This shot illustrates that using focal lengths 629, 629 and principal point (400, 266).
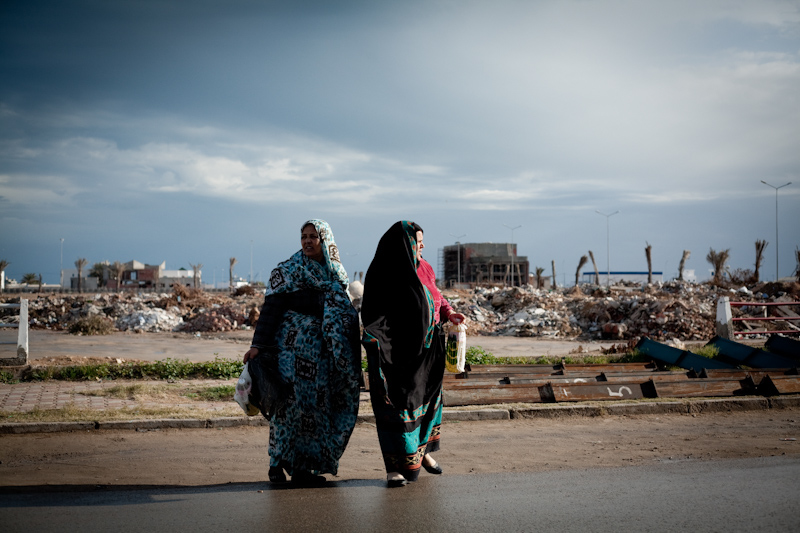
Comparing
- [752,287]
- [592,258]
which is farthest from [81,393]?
[592,258]

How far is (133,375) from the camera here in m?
A: 10.9

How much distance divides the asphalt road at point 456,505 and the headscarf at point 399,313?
866 millimetres

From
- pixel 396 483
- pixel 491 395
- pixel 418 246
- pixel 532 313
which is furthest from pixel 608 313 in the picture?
pixel 396 483

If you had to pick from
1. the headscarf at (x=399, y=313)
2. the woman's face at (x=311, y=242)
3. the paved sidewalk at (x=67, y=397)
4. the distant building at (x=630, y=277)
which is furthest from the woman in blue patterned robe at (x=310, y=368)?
the distant building at (x=630, y=277)

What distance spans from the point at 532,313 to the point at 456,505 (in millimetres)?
21884

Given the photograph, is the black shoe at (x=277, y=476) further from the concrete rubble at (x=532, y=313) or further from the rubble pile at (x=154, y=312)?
the rubble pile at (x=154, y=312)

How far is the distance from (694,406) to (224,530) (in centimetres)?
651

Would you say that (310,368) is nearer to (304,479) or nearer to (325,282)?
(325,282)

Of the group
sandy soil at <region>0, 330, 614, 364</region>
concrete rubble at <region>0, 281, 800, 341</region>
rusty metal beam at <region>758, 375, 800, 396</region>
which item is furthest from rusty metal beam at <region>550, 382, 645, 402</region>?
concrete rubble at <region>0, 281, 800, 341</region>

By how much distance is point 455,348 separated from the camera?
5.08 m

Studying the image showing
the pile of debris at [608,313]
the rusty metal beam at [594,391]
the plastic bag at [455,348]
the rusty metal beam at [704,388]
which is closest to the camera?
the plastic bag at [455,348]

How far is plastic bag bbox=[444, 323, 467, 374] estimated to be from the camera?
5.04m

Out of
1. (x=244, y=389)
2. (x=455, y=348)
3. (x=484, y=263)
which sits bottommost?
(x=244, y=389)

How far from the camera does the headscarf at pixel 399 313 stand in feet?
15.7
